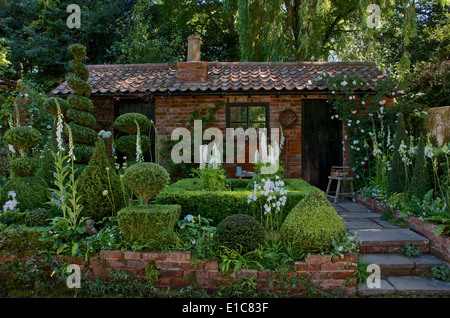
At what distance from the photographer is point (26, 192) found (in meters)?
4.64

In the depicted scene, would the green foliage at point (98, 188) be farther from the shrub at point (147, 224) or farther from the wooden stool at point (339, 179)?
the wooden stool at point (339, 179)

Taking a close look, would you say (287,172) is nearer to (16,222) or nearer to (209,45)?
(16,222)

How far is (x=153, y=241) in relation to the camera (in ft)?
12.7

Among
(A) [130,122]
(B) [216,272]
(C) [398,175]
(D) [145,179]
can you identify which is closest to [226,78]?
(A) [130,122]

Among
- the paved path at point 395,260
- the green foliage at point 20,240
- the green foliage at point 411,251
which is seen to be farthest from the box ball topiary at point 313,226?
the green foliage at point 20,240

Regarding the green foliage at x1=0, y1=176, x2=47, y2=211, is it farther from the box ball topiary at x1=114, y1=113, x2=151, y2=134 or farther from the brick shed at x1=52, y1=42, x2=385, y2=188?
the brick shed at x1=52, y1=42, x2=385, y2=188

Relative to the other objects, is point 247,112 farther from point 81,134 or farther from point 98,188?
point 98,188

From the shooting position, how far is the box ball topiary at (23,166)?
4.68 metres

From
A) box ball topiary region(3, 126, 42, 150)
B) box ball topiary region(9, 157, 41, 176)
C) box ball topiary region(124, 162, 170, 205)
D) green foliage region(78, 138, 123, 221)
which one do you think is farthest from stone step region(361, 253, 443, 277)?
box ball topiary region(3, 126, 42, 150)

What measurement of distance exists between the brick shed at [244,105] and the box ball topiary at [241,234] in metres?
4.72

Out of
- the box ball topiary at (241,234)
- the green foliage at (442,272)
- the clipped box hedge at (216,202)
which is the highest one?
the clipped box hedge at (216,202)

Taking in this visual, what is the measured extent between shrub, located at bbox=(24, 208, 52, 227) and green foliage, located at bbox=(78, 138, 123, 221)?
1.62 feet
